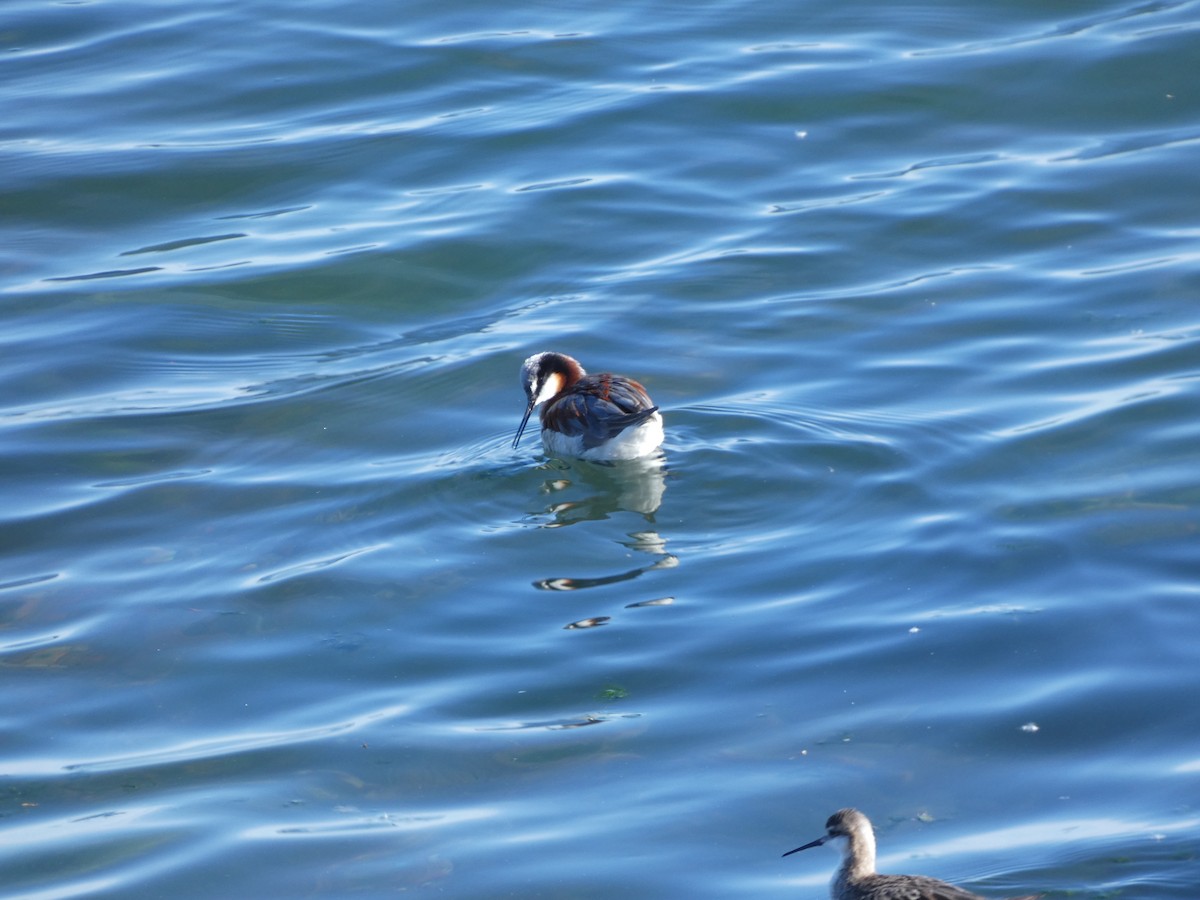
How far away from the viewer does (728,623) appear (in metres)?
8.59

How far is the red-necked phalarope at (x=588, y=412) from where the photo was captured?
10.6m

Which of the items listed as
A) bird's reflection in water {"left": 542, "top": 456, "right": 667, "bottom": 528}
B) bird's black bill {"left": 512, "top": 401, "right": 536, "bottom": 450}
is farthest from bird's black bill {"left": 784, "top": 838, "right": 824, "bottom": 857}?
bird's black bill {"left": 512, "top": 401, "right": 536, "bottom": 450}

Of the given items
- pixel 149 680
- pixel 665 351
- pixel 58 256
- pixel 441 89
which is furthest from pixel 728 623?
pixel 441 89

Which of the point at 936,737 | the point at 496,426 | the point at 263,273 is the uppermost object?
the point at 263,273

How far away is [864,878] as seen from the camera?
19.4 ft

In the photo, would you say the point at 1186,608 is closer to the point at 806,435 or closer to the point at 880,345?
the point at 806,435

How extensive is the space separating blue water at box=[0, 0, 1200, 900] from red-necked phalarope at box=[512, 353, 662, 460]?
0.72 feet

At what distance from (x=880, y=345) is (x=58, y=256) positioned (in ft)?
25.3

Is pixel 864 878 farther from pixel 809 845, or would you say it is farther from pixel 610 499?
pixel 610 499

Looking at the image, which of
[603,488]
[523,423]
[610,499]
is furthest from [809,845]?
[523,423]

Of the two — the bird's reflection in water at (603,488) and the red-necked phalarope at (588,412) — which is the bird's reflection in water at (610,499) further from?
the red-necked phalarope at (588,412)

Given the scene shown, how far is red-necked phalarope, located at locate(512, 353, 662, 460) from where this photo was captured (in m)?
10.6

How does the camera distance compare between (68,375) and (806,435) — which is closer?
(806,435)

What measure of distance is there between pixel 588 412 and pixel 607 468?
1.33ft
